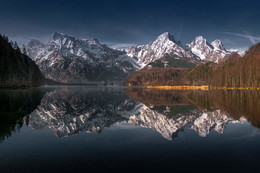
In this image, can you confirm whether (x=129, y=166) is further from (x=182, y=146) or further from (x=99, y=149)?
(x=182, y=146)

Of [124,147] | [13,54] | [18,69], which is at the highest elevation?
[13,54]

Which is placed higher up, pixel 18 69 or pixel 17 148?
pixel 18 69

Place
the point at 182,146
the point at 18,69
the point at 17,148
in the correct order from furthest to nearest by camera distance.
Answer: the point at 18,69 → the point at 182,146 → the point at 17,148

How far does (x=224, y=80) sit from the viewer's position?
166375 millimetres

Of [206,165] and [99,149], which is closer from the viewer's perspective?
[206,165]

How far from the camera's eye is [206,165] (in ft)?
33.2

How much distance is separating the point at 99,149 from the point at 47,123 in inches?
426

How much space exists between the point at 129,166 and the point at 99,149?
3.40 m

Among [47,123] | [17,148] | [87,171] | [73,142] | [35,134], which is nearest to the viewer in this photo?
[87,171]

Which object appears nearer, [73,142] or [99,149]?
[99,149]

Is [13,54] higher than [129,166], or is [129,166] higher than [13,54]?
[13,54]

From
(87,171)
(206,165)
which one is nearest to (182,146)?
(206,165)

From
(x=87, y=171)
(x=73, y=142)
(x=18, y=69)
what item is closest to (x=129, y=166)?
(x=87, y=171)

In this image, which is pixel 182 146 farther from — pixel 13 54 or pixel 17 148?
pixel 13 54
